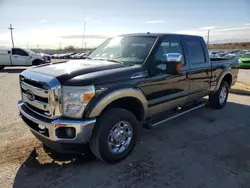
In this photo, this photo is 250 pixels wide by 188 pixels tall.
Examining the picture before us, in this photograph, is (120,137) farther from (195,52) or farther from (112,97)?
(195,52)

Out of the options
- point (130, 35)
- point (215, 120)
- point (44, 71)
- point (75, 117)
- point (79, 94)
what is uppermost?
point (130, 35)

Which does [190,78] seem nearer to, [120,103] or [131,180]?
[120,103]

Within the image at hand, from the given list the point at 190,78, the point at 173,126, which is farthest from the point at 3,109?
the point at 190,78

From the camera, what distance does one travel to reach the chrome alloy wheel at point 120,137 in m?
3.15

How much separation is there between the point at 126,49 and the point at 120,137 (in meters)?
1.64

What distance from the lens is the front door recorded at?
3.62 metres

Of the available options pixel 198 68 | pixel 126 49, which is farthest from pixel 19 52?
pixel 198 68

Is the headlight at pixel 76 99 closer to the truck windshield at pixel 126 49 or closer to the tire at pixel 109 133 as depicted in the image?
the tire at pixel 109 133

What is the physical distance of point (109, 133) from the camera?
302cm

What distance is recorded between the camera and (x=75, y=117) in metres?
2.74

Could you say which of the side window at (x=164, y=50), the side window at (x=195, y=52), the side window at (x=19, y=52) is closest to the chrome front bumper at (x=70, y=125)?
the side window at (x=164, y=50)

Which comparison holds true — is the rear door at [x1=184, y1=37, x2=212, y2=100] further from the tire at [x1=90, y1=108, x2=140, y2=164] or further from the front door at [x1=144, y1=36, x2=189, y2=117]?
the tire at [x1=90, y1=108, x2=140, y2=164]

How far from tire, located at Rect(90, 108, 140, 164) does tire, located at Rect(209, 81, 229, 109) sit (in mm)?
3472

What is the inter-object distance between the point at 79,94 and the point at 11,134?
2413mm
